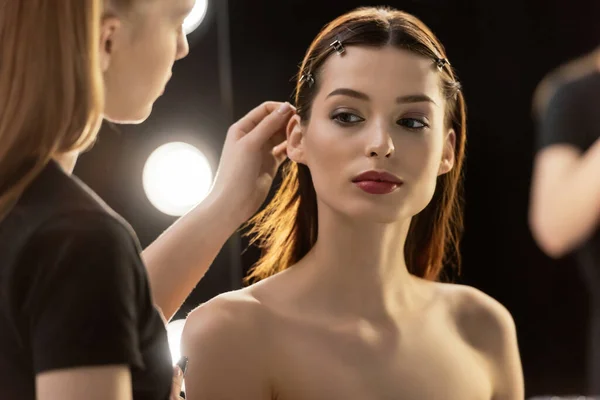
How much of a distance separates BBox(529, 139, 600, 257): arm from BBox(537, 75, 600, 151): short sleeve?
1cm

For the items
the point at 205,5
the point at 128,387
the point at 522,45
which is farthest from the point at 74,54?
the point at 522,45

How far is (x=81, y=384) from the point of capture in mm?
497

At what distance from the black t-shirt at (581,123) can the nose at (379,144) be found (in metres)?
0.41

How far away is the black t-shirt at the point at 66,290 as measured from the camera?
19.6 inches

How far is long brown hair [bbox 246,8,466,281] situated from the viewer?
3.05ft

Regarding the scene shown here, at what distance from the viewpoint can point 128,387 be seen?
515mm

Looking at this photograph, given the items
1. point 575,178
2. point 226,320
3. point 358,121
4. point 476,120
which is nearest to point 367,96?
point 358,121

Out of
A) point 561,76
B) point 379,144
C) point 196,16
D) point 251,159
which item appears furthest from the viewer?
point 561,76

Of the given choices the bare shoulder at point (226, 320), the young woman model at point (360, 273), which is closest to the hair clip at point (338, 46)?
the young woman model at point (360, 273)

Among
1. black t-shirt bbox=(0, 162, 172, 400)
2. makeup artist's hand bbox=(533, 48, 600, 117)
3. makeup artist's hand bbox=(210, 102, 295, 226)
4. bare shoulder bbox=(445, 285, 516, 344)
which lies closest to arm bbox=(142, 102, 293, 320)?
makeup artist's hand bbox=(210, 102, 295, 226)

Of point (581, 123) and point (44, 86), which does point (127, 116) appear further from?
point (581, 123)

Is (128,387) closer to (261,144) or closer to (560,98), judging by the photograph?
(261,144)

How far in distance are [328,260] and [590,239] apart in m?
0.41

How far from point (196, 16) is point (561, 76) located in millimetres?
598
